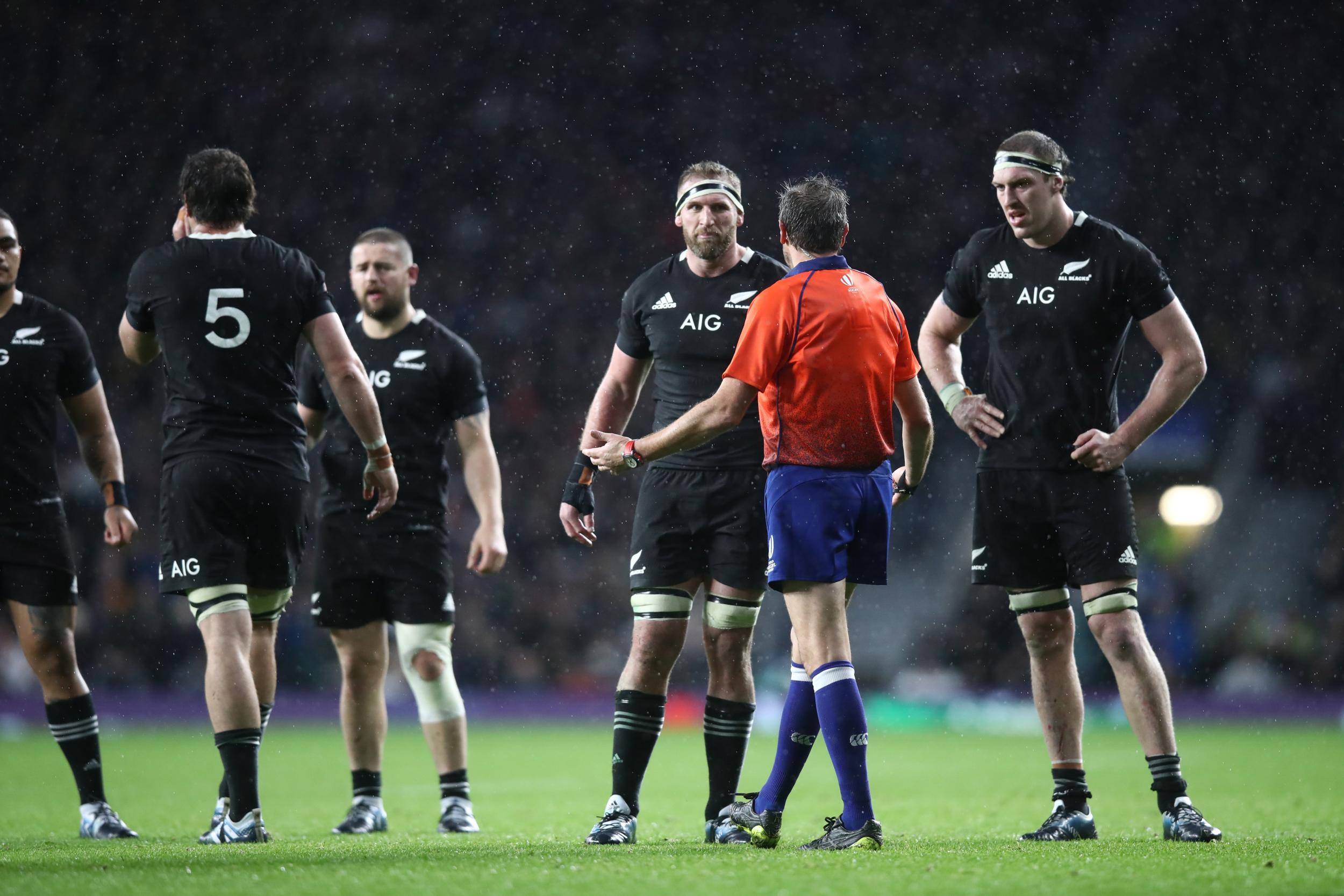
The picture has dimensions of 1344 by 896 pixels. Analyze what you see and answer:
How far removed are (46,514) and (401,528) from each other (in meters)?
1.52

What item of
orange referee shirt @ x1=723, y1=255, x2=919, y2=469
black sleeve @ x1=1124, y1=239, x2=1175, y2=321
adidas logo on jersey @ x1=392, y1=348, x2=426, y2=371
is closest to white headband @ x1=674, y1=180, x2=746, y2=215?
orange referee shirt @ x1=723, y1=255, x2=919, y2=469

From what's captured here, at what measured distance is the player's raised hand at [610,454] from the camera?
4.78 meters

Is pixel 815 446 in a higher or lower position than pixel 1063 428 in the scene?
lower

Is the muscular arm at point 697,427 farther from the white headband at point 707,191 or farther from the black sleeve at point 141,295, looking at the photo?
the black sleeve at point 141,295

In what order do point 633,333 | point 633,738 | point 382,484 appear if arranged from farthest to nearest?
point 633,333 < point 382,484 < point 633,738

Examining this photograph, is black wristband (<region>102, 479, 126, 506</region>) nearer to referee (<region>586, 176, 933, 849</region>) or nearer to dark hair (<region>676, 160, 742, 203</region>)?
referee (<region>586, 176, 933, 849</region>)

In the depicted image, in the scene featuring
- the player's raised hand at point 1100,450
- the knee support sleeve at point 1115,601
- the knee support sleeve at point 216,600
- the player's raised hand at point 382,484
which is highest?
the player's raised hand at point 382,484

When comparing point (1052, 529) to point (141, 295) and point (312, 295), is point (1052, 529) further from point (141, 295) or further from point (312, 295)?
point (141, 295)

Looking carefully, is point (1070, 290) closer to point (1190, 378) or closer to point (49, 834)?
point (1190, 378)

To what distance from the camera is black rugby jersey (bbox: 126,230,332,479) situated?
207 inches

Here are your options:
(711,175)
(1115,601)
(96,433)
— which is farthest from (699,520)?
(96,433)

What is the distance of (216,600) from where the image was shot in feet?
16.8

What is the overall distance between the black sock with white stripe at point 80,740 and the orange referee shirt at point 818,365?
3.29m

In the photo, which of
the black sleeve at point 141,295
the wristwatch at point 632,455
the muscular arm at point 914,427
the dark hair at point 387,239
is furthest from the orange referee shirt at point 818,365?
the dark hair at point 387,239
